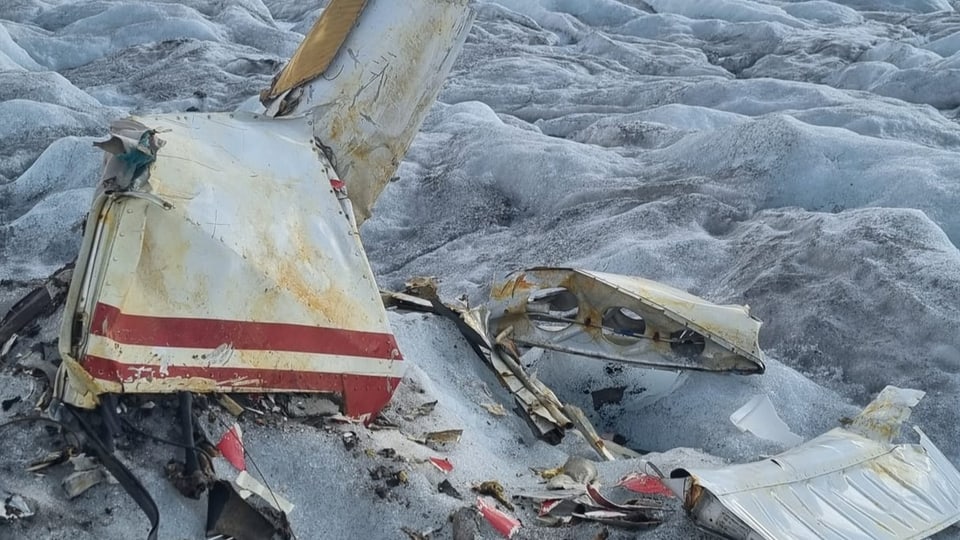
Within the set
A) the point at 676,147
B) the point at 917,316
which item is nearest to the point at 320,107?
the point at 917,316

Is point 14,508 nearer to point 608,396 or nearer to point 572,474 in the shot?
point 572,474

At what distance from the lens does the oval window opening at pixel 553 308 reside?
14.7 ft

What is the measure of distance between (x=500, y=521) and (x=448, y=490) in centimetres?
22

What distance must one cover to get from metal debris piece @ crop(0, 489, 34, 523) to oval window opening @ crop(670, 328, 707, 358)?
271 cm

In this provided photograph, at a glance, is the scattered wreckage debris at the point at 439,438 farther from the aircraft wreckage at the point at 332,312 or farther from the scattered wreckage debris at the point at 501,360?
the scattered wreckage debris at the point at 501,360

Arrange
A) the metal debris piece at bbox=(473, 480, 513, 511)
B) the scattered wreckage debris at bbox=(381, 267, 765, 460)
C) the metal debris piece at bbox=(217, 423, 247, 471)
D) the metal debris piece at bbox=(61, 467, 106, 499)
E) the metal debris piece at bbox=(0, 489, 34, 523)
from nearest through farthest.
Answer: the metal debris piece at bbox=(0, 489, 34, 523), the metal debris piece at bbox=(61, 467, 106, 499), the metal debris piece at bbox=(217, 423, 247, 471), the metal debris piece at bbox=(473, 480, 513, 511), the scattered wreckage debris at bbox=(381, 267, 765, 460)

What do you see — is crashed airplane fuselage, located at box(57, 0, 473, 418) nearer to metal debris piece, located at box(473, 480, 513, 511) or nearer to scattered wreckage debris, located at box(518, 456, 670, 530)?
metal debris piece, located at box(473, 480, 513, 511)

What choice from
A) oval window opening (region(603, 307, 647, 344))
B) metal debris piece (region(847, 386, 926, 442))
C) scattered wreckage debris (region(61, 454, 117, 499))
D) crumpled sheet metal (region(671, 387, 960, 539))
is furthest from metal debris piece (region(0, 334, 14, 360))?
metal debris piece (region(847, 386, 926, 442))

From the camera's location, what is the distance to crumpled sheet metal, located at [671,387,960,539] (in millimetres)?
3078

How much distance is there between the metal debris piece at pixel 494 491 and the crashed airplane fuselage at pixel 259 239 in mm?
443

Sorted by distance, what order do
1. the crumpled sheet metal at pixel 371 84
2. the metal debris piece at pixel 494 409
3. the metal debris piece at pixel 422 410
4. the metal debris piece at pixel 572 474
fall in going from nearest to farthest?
the metal debris piece at pixel 572 474 → the metal debris piece at pixel 422 410 → the crumpled sheet metal at pixel 371 84 → the metal debris piece at pixel 494 409

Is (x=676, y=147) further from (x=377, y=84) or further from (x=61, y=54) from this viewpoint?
(x=61, y=54)

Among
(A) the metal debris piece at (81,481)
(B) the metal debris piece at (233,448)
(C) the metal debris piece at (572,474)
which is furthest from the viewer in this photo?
(C) the metal debris piece at (572,474)

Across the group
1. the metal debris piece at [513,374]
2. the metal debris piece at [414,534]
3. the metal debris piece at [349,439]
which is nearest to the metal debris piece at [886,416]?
the metal debris piece at [513,374]
